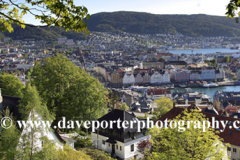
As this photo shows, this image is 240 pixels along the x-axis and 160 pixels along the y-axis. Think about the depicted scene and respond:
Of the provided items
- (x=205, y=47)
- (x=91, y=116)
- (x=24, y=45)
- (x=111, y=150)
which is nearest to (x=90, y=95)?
(x=91, y=116)

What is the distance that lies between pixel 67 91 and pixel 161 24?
163 meters

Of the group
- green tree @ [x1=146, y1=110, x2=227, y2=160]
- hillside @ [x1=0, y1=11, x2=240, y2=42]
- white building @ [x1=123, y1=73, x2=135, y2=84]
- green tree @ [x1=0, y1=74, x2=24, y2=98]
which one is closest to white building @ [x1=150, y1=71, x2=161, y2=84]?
white building @ [x1=123, y1=73, x2=135, y2=84]

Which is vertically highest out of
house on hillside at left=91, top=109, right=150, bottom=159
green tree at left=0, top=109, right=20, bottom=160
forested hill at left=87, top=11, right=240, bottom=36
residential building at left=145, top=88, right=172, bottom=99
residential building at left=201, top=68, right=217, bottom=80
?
forested hill at left=87, top=11, right=240, bottom=36

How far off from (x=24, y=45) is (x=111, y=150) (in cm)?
11116

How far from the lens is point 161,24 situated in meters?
168

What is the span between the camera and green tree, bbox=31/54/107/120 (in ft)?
38.3

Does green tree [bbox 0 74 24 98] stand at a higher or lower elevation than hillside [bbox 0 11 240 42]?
lower

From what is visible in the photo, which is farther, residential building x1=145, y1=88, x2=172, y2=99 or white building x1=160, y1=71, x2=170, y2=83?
white building x1=160, y1=71, x2=170, y2=83

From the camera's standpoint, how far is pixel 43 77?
12203mm

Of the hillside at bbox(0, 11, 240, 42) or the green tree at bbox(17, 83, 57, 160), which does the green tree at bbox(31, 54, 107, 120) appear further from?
the hillside at bbox(0, 11, 240, 42)

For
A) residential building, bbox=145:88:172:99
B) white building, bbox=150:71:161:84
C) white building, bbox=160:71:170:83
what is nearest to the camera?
residential building, bbox=145:88:172:99

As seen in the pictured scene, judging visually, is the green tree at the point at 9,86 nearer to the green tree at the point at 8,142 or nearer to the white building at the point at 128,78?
the green tree at the point at 8,142

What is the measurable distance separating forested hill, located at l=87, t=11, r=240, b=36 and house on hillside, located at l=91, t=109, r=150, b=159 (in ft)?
499

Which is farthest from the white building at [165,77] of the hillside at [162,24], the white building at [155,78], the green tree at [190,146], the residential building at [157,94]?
Result: the hillside at [162,24]
